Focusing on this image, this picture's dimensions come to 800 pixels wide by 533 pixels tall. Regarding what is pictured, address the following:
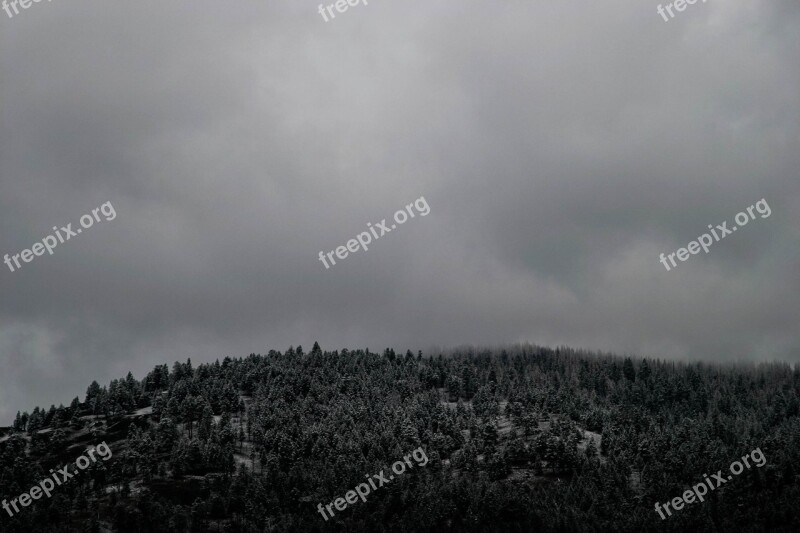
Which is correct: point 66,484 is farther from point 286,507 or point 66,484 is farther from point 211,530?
point 286,507

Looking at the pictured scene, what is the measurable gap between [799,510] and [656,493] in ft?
104

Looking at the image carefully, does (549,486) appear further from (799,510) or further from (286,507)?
(286,507)

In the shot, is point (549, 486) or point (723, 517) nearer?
point (723, 517)

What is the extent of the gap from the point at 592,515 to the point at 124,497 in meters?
Result: 127

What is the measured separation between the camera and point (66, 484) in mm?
193000

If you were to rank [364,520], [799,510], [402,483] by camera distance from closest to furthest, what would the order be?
[799,510] → [364,520] → [402,483]

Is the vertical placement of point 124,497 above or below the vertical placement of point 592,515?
above

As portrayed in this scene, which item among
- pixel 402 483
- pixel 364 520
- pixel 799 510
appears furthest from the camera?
pixel 402 483

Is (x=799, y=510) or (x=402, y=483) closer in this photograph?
(x=799, y=510)

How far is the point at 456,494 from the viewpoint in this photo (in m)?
176

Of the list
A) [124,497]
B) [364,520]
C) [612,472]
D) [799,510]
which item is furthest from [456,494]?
→ [124,497]

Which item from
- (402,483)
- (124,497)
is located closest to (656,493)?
(402,483)

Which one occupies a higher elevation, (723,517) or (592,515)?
(592,515)

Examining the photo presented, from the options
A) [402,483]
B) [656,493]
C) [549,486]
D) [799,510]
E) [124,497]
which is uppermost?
[124,497]
